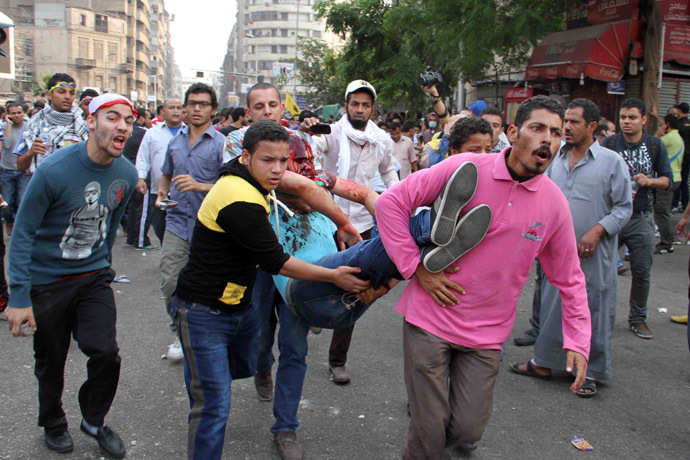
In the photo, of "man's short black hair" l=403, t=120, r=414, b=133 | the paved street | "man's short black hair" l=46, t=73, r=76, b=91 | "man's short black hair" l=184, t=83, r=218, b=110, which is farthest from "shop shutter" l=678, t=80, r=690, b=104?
"man's short black hair" l=46, t=73, r=76, b=91

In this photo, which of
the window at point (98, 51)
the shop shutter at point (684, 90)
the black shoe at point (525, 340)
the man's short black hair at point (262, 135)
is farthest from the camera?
the window at point (98, 51)

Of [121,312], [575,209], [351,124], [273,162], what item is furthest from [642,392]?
[121,312]

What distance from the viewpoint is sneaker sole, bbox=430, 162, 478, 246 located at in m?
2.57

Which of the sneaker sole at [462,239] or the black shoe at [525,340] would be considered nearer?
the sneaker sole at [462,239]

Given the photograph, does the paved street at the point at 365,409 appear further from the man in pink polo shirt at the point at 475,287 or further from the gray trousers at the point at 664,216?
the gray trousers at the point at 664,216

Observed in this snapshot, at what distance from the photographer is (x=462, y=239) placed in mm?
2625

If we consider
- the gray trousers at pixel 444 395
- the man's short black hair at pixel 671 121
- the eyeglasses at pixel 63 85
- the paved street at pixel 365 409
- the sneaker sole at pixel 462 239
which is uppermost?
the man's short black hair at pixel 671 121

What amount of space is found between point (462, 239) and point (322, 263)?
2.35 feet

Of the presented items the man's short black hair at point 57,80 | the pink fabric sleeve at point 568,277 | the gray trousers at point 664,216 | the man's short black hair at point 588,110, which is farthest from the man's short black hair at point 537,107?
the gray trousers at point 664,216

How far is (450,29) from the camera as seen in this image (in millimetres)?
13477

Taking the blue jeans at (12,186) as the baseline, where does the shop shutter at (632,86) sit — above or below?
above

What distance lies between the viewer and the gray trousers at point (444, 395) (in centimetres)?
272

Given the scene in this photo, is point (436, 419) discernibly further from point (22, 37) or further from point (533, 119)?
point (22, 37)

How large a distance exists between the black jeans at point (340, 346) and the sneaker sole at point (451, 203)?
1.98m
